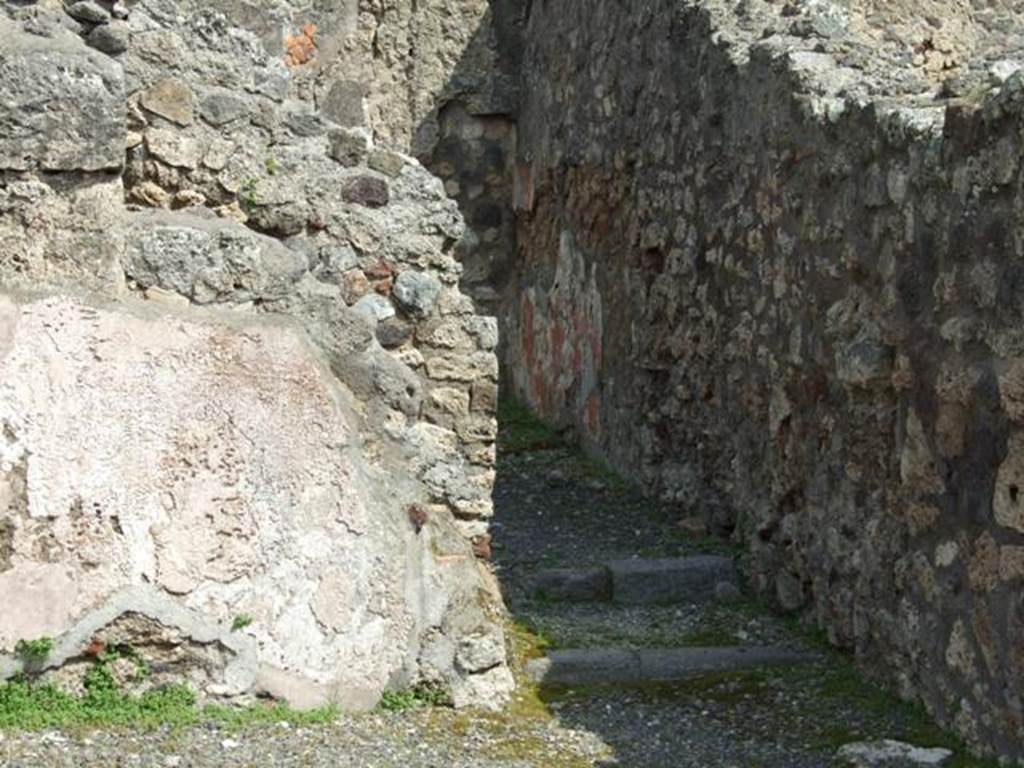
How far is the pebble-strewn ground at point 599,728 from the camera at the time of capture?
4.04 metres

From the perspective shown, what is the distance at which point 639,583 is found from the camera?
Result: 572 cm

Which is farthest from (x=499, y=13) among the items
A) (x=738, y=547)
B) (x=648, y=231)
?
(x=738, y=547)

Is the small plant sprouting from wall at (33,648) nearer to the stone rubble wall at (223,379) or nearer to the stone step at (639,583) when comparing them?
the stone rubble wall at (223,379)

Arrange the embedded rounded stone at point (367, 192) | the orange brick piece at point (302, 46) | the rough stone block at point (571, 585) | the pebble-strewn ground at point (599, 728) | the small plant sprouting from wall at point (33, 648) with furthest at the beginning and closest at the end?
1. the orange brick piece at point (302, 46)
2. the rough stone block at point (571, 585)
3. the embedded rounded stone at point (367, 192)
4. the small plant sprouting from wall at point (33, 648)
5. the pebble-strewn ground at point (599, 728)

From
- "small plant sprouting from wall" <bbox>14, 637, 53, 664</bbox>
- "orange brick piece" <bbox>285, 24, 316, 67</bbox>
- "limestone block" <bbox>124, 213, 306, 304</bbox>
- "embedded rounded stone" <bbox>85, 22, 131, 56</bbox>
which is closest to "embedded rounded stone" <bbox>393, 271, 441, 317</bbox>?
"limestone block" <bbox>124, 213, 306, 304</bbox>

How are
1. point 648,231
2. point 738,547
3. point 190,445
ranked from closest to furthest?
1. point 190,445
2. point 738,547
3. point 648,231

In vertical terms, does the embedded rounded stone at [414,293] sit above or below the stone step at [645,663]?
above

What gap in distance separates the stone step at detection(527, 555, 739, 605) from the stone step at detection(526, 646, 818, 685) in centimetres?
61

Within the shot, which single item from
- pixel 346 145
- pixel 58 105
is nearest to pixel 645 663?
pixel 346 145

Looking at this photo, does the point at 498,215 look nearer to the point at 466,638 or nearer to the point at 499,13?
the point at 499,13

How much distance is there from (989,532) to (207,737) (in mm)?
1962

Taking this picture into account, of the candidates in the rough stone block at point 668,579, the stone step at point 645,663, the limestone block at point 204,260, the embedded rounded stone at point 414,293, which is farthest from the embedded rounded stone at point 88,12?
the rough stone block at point 668,579

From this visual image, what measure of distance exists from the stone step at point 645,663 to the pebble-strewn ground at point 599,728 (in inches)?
3.1

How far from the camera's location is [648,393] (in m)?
7.06
